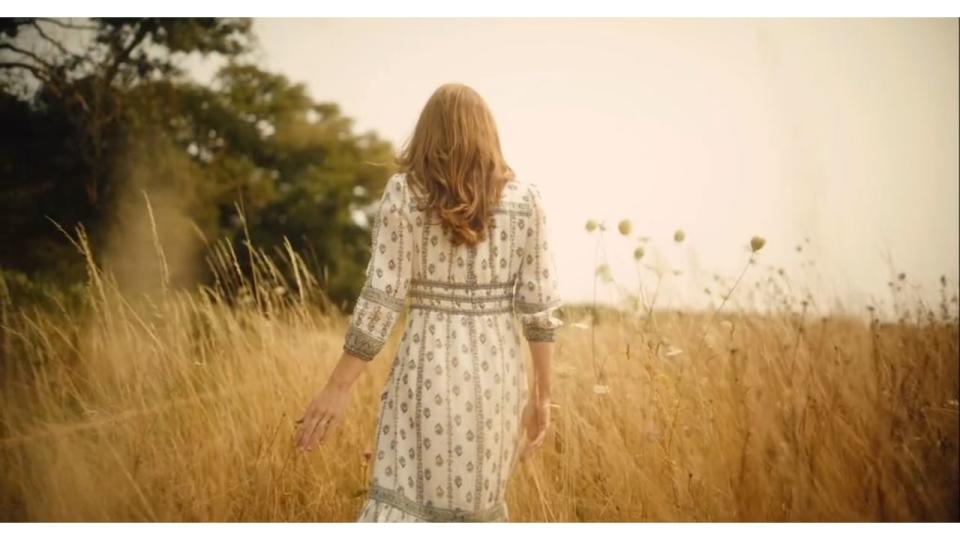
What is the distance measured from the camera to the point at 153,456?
82.8 inches

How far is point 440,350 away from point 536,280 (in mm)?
290

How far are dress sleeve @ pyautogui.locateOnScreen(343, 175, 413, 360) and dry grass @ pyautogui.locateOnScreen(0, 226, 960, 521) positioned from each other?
733 millimetres

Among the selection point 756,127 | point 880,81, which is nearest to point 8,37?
point 756,127

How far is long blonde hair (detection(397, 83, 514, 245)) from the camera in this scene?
144 cm

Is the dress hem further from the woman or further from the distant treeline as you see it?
the distant treeline

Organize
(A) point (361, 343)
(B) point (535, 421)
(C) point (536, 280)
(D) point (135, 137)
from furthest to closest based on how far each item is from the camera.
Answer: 1. (D) point (135, 137)
2. (B) point (535, 421)
3. (C) point (536, 280)
4. (A) point (361, 343)

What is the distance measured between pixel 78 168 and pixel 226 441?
46.5 inches

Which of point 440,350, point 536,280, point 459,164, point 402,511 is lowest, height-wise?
point 402,511

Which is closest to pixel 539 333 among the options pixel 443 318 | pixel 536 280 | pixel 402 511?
pixel 536 280

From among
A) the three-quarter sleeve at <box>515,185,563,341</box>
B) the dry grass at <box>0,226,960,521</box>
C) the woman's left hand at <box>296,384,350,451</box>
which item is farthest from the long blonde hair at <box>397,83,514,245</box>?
the dry grass at <box>0,226,960,521</box>

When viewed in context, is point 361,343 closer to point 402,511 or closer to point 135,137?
point 402,511

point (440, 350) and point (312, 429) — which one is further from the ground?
point (440, 350)

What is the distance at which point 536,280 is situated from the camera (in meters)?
1.54
